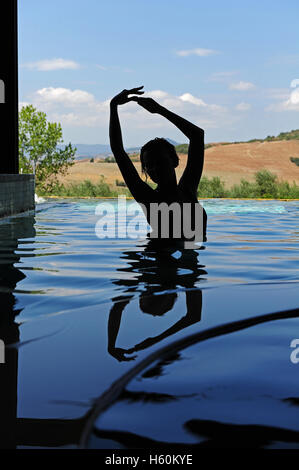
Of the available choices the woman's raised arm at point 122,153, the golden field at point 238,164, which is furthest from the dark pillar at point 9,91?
the golden field at point 238,164

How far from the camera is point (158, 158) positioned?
4844 millimetres

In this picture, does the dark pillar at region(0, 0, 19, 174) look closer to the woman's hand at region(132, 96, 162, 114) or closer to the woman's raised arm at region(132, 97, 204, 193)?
the woman's raised arm at region(132, 97, 204, 193)

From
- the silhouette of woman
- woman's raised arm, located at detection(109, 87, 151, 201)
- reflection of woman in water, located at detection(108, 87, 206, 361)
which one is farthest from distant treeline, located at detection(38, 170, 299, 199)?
woman's raised arm, located at detection(109, 87, 151, 201)

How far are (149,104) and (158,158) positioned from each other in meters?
0.60

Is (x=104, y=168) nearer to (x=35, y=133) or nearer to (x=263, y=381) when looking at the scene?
(x=35, y=133)

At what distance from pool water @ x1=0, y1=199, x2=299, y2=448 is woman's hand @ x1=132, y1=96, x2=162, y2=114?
1.29m

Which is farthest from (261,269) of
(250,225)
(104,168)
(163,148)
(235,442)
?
(104,168)

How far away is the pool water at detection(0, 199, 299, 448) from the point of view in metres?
1.81

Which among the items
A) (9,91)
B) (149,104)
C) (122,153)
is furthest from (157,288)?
(9,91)

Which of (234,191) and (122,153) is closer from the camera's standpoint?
(122,153)

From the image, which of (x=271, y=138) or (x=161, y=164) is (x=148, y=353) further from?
(x=271, y=138)

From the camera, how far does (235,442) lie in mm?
1718

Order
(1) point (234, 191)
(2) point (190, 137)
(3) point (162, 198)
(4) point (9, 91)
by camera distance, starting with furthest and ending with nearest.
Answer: (1) point (234, 191) < (4) point (9, 91) < (3) point (162, 198) < (2) point (190, 137)

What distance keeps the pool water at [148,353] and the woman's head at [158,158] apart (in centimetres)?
84
